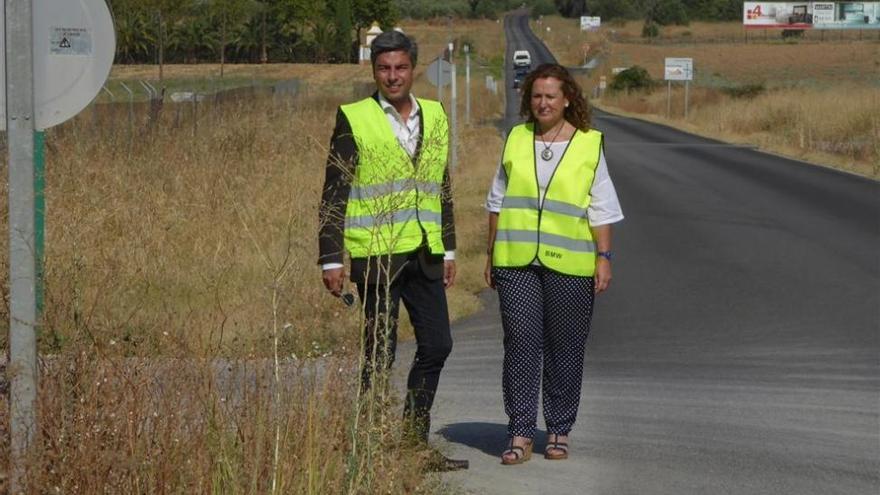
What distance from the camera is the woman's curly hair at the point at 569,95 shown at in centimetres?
719

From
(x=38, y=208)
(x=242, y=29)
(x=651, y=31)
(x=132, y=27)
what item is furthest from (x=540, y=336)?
(x=651, y=31)

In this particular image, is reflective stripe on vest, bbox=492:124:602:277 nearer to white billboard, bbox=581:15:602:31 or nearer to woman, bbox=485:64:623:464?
woman, bbox=485:64:623:464

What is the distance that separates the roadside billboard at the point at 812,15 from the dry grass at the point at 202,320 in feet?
380

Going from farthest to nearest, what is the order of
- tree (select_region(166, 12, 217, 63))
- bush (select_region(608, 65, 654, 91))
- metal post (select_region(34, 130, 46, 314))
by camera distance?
→ bush (select_region(608, 65, 654, 91)), tree (select_region(166, 12, 217, 63)), metal post (select_region(34, 130, 46, 314))

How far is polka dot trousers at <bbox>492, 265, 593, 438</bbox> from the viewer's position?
727 cm

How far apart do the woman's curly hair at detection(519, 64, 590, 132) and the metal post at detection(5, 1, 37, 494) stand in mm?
2547

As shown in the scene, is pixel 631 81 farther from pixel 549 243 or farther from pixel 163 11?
pixel 549 243

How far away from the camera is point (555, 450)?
7.44 m

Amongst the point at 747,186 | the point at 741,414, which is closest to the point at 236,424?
the point at 741,414

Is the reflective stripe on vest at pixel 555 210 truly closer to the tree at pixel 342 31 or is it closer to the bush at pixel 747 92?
the tree at pixel 342 31

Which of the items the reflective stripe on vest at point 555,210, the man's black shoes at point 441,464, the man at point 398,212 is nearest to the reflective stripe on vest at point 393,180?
the man at point 398,212

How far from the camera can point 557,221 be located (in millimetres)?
7188

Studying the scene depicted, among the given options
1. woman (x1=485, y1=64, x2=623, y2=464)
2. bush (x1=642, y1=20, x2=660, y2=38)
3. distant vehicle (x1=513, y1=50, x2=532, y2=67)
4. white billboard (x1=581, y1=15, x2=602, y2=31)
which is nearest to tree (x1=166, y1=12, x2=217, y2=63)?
woman (x1=485, y1=64, x2=623, y2=464)

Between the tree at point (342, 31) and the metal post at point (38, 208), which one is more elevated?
the tree at point (342, 31)
